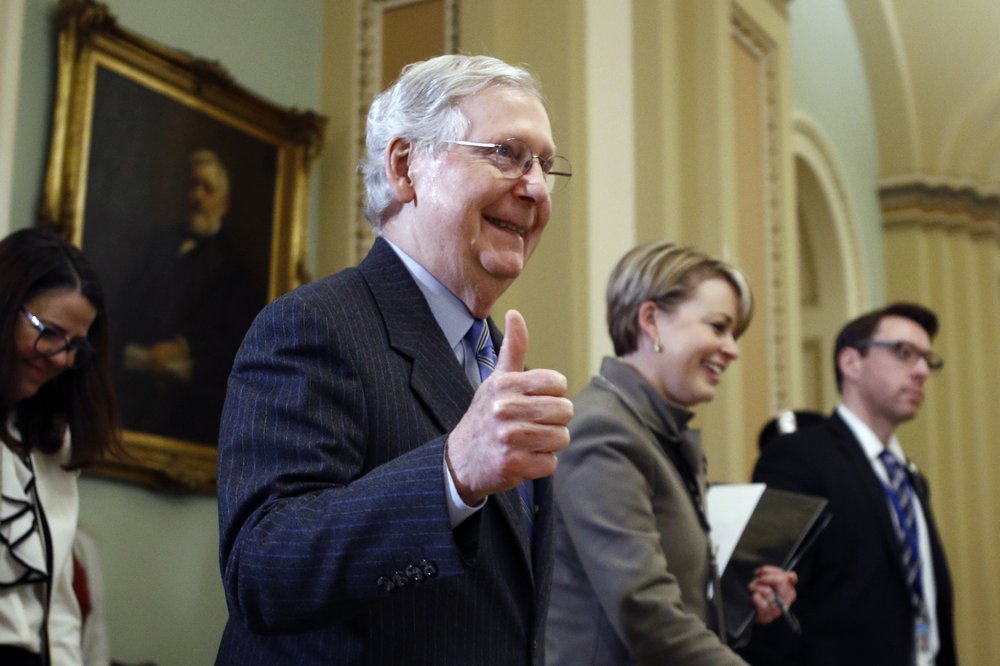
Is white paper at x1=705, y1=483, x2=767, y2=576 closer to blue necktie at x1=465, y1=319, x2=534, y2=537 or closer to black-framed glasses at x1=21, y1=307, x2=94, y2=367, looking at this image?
blue necktie at x1=465, y1=319, x2=534, y2=537

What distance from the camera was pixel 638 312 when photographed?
3.44 metres

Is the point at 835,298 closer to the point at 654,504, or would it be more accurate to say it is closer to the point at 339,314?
the point at 654,504

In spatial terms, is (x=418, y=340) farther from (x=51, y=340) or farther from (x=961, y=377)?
(x=961, y=377)

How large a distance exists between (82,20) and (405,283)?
10.6ft

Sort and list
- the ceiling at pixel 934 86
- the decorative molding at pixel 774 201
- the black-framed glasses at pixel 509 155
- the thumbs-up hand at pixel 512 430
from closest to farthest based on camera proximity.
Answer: the thumbs-up hand at pixel 512 430 → the black-framed glasses at pixel 509 155 → the decorative molding at pixel 774 201 → the ceiling at pixel 934 86

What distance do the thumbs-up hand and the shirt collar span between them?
0.50 metres

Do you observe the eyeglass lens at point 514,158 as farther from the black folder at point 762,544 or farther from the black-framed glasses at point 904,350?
the black-framed glasses at point 904,350

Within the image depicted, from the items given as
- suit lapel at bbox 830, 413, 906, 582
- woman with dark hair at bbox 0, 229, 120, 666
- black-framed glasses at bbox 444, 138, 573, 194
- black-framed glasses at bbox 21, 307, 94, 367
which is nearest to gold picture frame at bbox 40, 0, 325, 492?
woman with dark hair at bbox 0, 229, 120, 666

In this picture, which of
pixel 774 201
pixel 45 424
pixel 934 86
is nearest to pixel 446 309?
pixel 45 424

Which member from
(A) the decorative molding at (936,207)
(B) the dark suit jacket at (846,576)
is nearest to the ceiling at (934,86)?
(A) the decorative molding at (936,207)

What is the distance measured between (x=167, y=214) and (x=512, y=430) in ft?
13.0

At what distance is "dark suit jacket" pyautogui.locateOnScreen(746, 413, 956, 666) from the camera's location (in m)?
4.25

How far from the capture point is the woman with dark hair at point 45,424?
10.1ft

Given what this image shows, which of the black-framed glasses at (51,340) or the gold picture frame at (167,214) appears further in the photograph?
the gold picture frame at (167,214)
